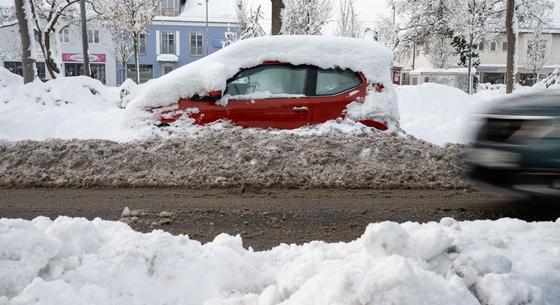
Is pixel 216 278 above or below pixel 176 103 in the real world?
below

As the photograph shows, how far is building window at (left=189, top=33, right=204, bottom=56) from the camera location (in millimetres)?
54031

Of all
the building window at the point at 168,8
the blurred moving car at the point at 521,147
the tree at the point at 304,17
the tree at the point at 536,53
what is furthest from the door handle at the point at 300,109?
the tree at the point at 536,53

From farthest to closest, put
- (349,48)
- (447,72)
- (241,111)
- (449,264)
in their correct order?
1. (447,72)
2. (349,48)
3. (241,111)
4. (449,264)

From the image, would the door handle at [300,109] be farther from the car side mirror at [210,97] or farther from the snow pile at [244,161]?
the car side mirror at [210,97]

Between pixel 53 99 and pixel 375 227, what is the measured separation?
1405 centimetres

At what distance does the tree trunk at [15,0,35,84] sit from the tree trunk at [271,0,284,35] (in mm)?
7549

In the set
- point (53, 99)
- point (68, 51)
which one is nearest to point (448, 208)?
point (53, 99)

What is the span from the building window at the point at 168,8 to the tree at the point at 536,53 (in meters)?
36.5

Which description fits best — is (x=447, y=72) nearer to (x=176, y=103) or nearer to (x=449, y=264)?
(x=176, y=103)

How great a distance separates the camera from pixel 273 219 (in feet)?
16.6

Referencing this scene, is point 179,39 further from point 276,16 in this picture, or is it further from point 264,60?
point 264,60

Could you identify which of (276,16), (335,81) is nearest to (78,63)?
(276,16)

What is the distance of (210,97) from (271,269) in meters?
4.91

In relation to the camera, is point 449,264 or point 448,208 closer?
point 449,264
